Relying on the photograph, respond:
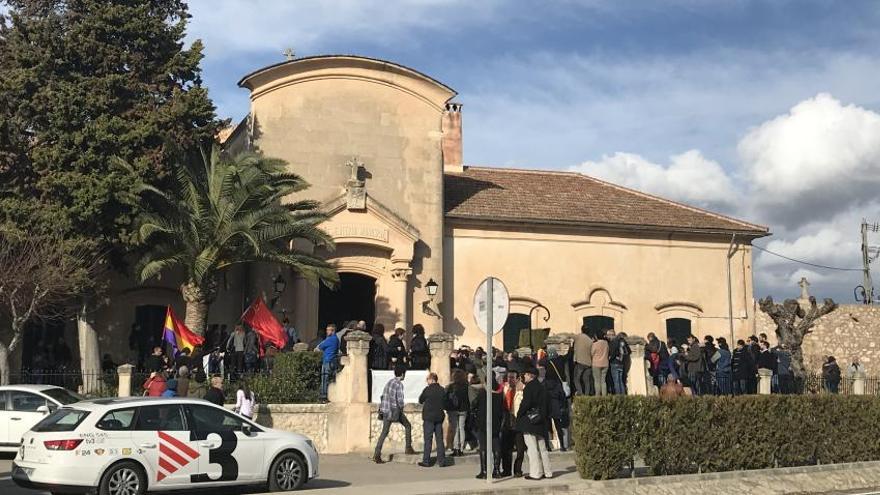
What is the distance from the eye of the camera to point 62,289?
67.3ft

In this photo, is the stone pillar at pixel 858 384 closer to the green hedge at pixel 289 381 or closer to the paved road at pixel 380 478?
the paved road at pixel 380 478

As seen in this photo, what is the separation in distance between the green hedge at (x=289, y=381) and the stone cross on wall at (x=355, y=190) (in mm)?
7725

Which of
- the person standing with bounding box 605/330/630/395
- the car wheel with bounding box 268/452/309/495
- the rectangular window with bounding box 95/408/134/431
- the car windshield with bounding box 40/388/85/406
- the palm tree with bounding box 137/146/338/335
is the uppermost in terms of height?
the palm tree with bounding box 137/146/338/335

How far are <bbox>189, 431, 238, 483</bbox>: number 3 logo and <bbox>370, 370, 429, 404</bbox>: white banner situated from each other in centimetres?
643

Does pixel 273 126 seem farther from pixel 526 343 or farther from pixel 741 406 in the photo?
pixel 741 406

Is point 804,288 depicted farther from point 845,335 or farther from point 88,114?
point 88,114

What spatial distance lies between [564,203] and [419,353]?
12.2m

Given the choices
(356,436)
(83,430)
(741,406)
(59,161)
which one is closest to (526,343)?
(356,436)

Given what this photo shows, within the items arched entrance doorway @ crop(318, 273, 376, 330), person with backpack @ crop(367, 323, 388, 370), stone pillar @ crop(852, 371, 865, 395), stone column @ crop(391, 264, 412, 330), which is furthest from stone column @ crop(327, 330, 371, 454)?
stone pillar @ crop(852, 371, 865, 395)

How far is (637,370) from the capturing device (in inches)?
865

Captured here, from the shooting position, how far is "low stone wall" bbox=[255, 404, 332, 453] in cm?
1881

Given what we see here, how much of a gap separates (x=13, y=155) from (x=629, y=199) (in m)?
19.6

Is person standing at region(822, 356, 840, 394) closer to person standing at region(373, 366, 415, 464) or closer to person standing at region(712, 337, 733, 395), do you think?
person standing at region(712, 337, 733, 395)

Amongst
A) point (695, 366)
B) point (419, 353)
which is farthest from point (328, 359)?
point (695, 366)
